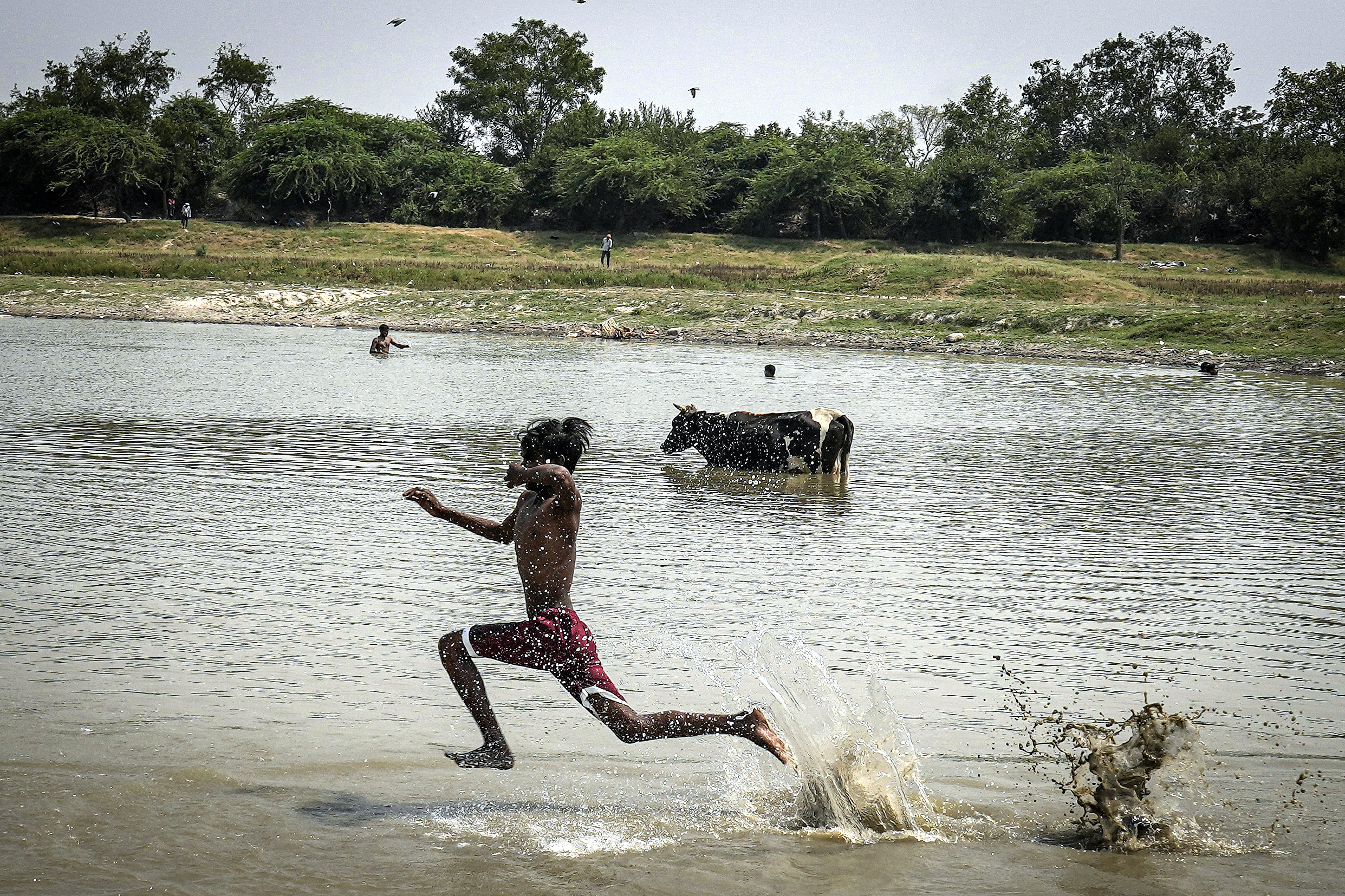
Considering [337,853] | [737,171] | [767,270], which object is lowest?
[337,853]

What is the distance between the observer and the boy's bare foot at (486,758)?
18.1 ft

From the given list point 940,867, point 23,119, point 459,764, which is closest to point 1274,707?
point 940,867

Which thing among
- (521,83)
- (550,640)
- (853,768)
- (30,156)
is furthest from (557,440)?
(521,83)

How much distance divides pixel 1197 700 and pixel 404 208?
66467mm

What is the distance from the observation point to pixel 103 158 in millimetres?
63562

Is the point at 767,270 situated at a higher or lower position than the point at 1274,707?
higher

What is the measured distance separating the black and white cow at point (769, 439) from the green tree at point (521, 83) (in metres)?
79.6

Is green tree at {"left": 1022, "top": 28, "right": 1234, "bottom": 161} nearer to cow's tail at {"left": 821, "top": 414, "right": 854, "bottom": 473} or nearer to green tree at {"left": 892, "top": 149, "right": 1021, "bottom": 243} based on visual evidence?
green tree at {"left": 892, "top": 149, "right": 1021, "bottom": 243}

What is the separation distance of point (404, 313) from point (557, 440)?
40.6 m

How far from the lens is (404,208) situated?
6950 cm

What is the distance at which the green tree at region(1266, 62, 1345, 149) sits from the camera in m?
76.9

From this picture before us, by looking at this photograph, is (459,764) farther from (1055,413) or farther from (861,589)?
(1055,413)

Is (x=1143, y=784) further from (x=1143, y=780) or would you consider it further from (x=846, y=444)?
(x=846, y=444)

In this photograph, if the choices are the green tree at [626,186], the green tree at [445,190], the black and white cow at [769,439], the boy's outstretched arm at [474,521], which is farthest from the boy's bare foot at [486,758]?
the green tree at [445,190]
